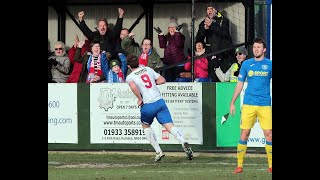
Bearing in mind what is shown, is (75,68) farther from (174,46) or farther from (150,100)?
(150,100)

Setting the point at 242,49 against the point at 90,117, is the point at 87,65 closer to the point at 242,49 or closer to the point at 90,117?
the point at 90,117

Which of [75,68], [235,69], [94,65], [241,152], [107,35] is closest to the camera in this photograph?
[241,152]

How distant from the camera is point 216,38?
73.2 ft

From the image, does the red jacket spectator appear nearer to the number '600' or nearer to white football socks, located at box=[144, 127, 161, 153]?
the number '600'

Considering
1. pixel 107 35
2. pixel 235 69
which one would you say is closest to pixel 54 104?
pixel 107 35

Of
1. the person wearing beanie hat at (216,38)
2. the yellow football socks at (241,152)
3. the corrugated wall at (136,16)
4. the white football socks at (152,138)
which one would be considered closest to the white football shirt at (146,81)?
the white football socks at (152,138)

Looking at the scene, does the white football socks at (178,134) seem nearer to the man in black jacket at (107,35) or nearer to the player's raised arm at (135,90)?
the player's raised arm at (135,90)

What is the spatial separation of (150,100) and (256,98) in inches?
126

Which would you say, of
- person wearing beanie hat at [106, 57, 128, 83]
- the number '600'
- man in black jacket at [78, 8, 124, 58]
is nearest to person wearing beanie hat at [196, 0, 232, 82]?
person wearing beanie hat at [106, 57, 128, 83]

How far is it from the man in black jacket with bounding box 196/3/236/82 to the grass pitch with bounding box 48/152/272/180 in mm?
2131

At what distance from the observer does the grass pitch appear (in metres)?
16.3
